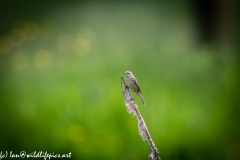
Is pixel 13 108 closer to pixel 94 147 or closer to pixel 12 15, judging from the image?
pixel 94 147

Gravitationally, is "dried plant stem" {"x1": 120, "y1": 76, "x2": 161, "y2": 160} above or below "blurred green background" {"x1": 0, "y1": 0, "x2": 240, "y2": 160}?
below

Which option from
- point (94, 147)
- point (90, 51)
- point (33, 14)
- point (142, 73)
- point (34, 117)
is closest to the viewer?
point (94, 147)

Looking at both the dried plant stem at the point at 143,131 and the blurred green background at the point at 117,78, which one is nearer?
the dried plant stem at the point at 143,131

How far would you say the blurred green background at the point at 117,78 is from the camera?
1198mm

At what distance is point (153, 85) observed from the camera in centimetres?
133

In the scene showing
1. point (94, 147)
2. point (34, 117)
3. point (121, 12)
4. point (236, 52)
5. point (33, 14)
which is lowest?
point (94, 147)

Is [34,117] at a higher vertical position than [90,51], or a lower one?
lower

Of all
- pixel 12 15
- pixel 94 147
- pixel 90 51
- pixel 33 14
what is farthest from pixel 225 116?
pixel 12 15

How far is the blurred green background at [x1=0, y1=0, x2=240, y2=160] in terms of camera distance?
3.93 ft

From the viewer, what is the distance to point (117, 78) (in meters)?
1.35

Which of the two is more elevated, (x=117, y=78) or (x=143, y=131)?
(x=117, y=78)

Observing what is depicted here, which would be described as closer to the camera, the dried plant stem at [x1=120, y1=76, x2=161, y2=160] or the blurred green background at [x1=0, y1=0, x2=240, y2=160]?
the dried plant stem at [x1=120, y1=76, x2=161, y2=160]

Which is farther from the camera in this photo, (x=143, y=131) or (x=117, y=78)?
(x=117, y=78)

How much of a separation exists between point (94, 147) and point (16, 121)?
1.11 ft
